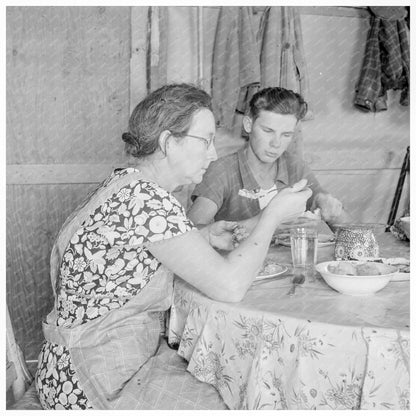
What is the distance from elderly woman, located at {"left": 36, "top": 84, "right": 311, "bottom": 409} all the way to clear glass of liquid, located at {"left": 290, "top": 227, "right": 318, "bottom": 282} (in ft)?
0.54

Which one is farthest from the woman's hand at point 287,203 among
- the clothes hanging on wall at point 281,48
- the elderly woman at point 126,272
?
the clothes hanging on wall at point 281,48

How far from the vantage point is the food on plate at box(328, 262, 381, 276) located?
138cm

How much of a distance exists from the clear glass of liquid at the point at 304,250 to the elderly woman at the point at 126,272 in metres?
0.16

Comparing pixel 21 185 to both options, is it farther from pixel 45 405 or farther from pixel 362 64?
pixel 362 64

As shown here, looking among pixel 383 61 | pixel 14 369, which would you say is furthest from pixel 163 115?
pixel 383 61

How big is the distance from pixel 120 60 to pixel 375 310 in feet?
6.98

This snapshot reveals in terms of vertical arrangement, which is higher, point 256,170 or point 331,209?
point 256,170

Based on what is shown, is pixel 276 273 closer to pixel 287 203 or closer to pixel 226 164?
pixel 287 203

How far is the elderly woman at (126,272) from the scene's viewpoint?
4.32 ft

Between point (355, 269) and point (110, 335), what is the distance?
0.67m

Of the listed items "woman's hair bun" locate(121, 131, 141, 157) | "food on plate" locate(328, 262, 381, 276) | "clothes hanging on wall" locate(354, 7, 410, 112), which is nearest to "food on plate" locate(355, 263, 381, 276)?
"food on plate" locate(328, 262, 381, 276)

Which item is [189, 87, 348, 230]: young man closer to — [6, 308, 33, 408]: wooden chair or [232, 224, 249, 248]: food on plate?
[232, 224, 249, 248]: food on plate

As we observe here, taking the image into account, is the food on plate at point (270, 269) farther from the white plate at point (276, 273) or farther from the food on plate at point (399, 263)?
the food on plate at point (399, 263)

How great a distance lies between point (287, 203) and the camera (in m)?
1.48
